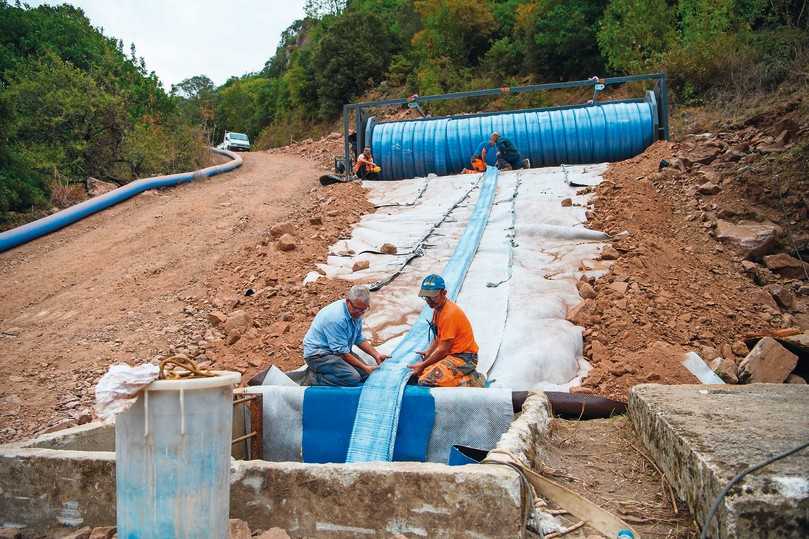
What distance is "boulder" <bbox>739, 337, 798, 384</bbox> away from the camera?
203 inches

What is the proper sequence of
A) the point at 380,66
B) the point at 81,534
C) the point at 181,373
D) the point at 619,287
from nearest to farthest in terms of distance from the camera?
the point at 181,373, the point at 81,534, the point at 619,287, the point at 380,66

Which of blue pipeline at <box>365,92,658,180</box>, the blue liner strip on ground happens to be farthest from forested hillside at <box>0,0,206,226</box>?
the blue liner strip on ground

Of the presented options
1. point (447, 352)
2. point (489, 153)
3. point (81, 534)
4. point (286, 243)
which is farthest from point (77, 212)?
point (81, 534)

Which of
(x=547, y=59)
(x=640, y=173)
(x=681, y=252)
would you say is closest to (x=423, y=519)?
(x=681, y=252)

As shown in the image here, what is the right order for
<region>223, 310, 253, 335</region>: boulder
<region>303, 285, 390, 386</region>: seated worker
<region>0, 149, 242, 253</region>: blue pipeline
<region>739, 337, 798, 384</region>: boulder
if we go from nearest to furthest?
<region>303, 285, 390, 386</region>: seated worker
<region>739, 337, 798, 384</region>: boulder
<region>223, 310, 253, 335</region>: boulder
<region>0, 149, 242, 253</region>: blue pipeline

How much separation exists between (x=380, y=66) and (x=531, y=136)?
61.7 feet

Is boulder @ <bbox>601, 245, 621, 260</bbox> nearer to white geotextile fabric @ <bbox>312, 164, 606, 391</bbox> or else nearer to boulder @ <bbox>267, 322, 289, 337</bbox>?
white geotextile fabric @ <bbox>312, 164, 606, 391</bbox>

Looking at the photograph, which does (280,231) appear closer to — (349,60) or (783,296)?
(783,296)

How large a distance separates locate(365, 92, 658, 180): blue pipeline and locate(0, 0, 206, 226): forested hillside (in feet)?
19.0

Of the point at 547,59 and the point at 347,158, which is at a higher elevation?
the point at 547,59

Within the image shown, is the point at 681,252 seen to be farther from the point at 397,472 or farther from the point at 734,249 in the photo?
the point at 397,472

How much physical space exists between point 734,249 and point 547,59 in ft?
58.1

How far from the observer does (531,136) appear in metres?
13.6

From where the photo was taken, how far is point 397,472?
9.66ft
